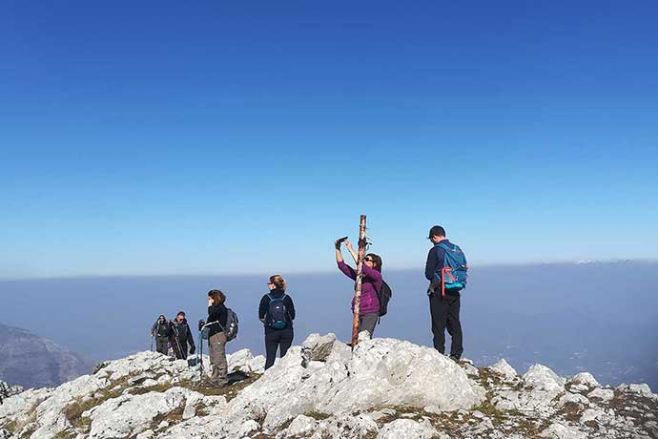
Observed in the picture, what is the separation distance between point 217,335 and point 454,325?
7518 mm

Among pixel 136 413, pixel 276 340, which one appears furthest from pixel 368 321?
pixel 136 413

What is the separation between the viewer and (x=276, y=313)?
13.7m

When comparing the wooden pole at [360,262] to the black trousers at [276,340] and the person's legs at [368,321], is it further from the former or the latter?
the black trousers at [276,340]

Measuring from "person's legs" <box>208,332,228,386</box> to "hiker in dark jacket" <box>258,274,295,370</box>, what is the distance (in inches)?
57.0

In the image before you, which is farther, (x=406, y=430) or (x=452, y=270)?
(x=452, y=270)

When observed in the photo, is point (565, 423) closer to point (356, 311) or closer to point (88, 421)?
point (356, 311)

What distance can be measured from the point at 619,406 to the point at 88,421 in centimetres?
1491

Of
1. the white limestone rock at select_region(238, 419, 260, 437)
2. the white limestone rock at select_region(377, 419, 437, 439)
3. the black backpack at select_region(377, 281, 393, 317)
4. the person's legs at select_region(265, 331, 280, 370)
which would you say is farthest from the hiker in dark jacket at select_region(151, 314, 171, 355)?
the white limestone rock at select_region(377, 419, 437, 439)

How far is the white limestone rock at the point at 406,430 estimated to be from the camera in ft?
26.0

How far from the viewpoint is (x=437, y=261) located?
12281 millimetres

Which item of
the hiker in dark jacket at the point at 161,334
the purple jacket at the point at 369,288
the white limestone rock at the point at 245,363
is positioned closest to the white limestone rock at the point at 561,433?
the purple jacket at the point at 369,288

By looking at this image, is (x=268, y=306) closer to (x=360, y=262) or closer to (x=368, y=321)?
(x=368, y=321)

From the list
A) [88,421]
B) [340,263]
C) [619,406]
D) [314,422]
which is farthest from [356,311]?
[88,421]

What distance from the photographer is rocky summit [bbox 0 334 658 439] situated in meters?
8.54
